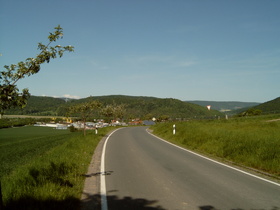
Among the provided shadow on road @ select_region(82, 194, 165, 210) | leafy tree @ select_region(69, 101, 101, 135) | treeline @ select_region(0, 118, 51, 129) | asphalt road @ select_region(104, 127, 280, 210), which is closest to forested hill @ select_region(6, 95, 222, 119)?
treeline @ select_region(0, 118, 51, 129)

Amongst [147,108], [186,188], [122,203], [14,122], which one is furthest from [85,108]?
[147,108]

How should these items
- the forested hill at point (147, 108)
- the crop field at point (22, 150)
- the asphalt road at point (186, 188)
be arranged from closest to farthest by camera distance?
the asphalt road at point (186, 188), the crop field at point (22, 150), the forested hill at point (147, 108)

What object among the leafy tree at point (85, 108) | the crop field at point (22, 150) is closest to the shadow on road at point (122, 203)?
the crop field at point (22, 150)

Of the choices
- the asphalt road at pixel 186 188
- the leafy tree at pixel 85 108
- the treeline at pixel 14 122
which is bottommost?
the treeline at pixel 14 122

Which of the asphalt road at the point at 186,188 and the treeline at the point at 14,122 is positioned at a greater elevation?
the asphalt road at the point at 186,188

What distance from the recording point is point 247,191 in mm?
6176

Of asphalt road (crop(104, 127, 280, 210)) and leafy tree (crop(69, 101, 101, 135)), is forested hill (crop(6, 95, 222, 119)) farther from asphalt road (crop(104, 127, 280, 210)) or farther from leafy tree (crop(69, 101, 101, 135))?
asphalt road (crop(104, 127, 280, 210))

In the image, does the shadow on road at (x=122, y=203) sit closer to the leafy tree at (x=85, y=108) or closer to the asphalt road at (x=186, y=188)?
the asphalt road at (x=186, y=188)

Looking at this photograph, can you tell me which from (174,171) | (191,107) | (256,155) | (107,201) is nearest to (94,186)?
(107,201)

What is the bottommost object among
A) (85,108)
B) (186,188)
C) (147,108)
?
(186,188)

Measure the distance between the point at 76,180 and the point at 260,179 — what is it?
18.0 ft

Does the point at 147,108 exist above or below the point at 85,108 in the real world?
above

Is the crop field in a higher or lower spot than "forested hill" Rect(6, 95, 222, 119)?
lower

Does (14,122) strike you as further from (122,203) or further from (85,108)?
(122,203)
